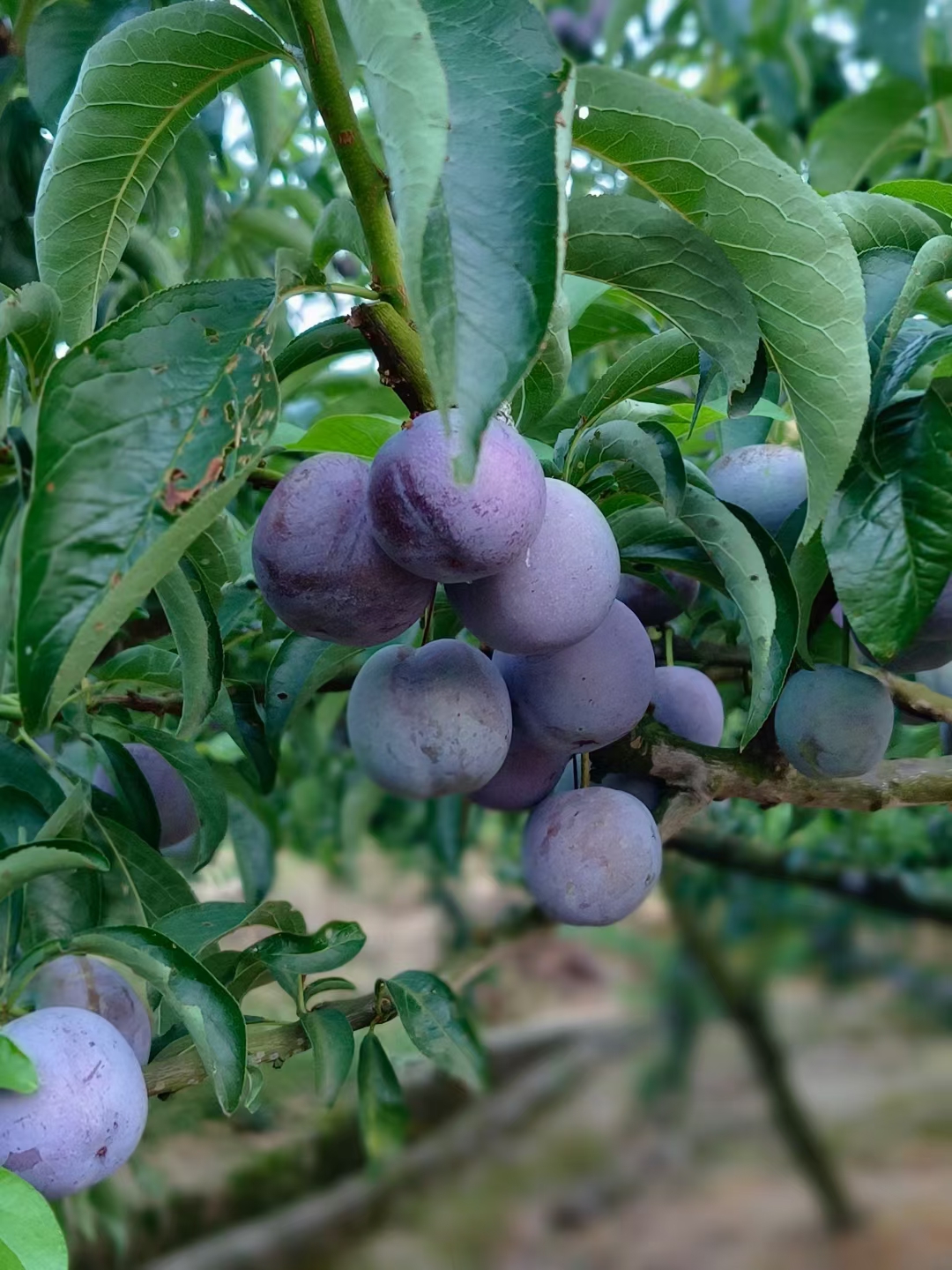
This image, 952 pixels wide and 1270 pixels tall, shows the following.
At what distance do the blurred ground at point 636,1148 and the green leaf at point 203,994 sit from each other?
2.18 metres

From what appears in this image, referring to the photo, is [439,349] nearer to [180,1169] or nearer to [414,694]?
[414,694]

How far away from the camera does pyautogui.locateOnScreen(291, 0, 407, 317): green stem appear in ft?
1.55

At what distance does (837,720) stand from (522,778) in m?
0.21

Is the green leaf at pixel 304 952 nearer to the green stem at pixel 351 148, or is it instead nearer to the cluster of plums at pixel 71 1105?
the cluster of plums at pixel 71 1105

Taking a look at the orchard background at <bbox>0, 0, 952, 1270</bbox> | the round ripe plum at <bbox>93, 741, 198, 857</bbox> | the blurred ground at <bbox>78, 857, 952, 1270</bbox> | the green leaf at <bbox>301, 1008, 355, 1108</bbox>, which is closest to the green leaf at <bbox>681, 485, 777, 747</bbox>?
the orchard background at <bbox>0, 0, 952, 1270</bbox>

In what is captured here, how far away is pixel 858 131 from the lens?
1.36 meters

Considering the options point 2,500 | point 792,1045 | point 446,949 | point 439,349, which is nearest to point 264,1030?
point 2,500

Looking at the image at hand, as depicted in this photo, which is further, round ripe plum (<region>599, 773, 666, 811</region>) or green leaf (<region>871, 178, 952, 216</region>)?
round ripe plum (<region>599, 773, 666, 811</region>)

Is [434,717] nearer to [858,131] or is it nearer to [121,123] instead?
[121,123]

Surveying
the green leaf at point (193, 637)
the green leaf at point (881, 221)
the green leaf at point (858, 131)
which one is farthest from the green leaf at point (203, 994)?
the green leaf at point (858, 131)

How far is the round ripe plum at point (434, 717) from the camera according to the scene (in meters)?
0.62

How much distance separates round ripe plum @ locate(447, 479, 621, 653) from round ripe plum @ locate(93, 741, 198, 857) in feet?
1.39

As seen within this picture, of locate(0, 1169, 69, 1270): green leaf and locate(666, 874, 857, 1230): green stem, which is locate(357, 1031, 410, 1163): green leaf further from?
locate(666, 874, 857, 1230): green stem

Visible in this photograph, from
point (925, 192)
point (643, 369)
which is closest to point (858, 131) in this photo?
point (925, 192)
